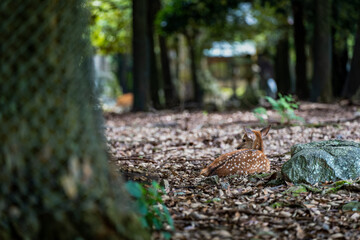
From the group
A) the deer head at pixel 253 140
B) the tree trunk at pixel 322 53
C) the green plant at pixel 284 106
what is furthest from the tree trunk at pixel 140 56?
the deer head at pixel 253 140

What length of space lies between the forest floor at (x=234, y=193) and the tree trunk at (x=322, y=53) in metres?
5.29

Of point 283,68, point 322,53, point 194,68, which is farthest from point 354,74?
point 194,68

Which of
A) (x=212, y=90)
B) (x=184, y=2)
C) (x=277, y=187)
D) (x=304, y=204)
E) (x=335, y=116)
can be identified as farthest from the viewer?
(x=212, y=90)

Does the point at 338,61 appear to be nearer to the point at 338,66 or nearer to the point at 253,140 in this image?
the point at 338,66

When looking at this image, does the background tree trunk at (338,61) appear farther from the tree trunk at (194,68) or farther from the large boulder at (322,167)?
the large boulder at (322,167)

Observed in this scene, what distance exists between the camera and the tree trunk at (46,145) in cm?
227

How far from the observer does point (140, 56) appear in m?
13.4

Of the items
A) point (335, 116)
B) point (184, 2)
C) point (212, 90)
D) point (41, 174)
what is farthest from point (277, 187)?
point (212, 90)

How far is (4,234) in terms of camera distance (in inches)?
89.8

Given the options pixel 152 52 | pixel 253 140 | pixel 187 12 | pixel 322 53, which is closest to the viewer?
pixel 253 140

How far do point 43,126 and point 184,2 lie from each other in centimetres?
1318

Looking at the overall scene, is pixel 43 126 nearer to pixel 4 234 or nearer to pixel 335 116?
pixel 4 234

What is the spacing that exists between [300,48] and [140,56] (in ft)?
21.7

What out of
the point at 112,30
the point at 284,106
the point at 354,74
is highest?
the point at 112,30
